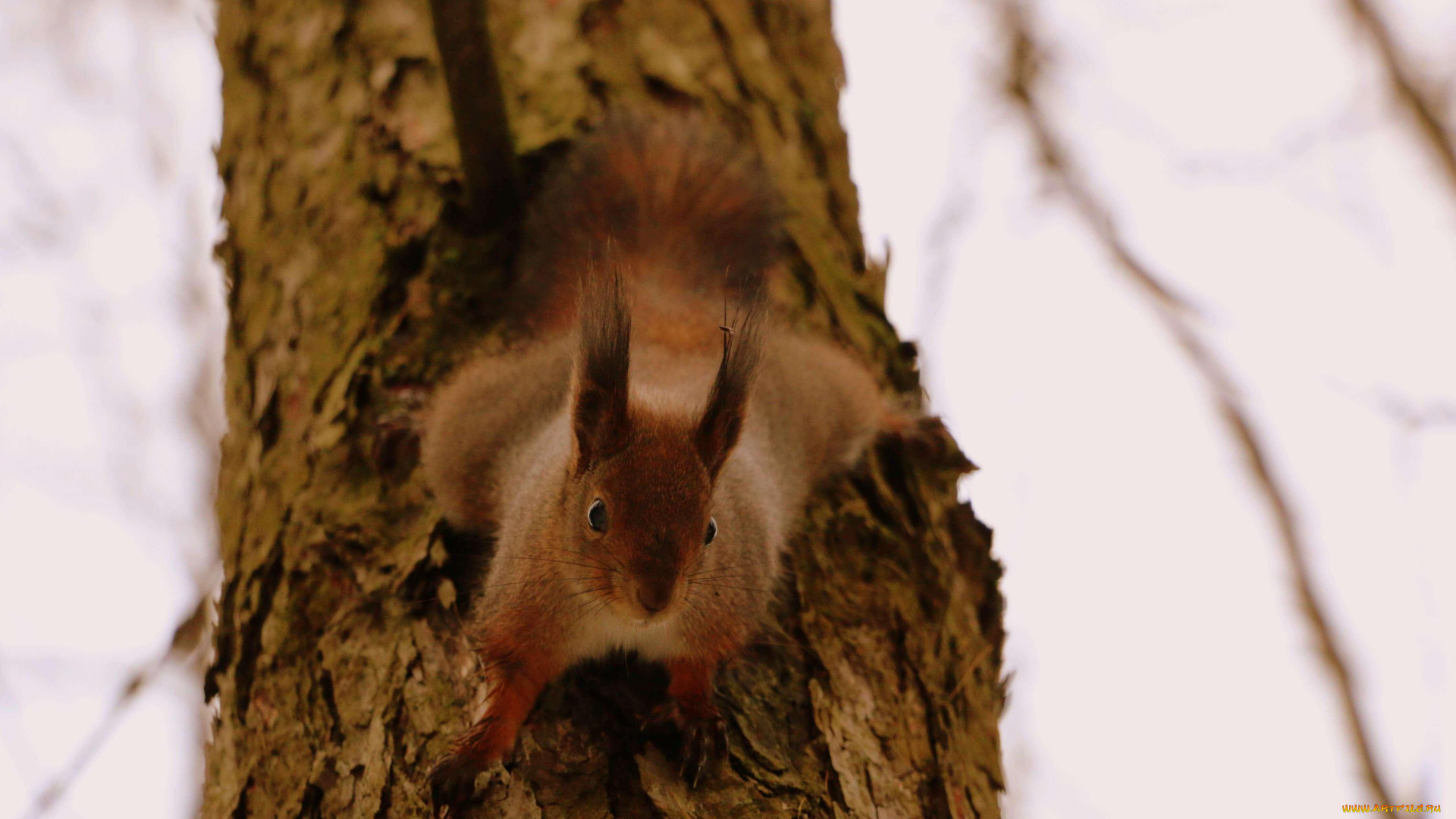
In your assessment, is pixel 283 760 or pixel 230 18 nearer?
pixel 283 760

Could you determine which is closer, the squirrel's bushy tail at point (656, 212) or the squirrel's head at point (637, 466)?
the squirrel's head at point (637, 466)

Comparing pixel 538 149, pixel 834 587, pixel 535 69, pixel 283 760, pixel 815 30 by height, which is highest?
pixel 815 30

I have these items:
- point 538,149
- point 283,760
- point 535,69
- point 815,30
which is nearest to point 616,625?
point 283,760

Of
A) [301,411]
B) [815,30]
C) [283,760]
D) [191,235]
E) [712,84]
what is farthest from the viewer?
[191,235]

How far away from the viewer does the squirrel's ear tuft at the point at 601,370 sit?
2273 mm

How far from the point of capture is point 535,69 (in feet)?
10.0

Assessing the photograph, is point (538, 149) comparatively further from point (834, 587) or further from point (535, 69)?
point (834, 587)

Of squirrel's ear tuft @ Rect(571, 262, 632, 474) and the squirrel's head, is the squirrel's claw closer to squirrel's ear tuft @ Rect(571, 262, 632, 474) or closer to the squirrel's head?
the squirrel's head

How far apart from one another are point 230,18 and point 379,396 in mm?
1410

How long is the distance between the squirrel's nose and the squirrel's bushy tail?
812 mm

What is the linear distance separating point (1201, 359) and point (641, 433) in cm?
300

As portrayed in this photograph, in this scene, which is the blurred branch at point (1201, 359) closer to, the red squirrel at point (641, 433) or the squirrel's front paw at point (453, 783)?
the red squirrel at point (641, 433)

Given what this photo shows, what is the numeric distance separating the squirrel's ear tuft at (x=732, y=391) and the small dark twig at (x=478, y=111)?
0.74 m

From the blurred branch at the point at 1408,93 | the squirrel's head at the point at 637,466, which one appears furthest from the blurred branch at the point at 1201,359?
the squirrel's head at the point at 637,466
